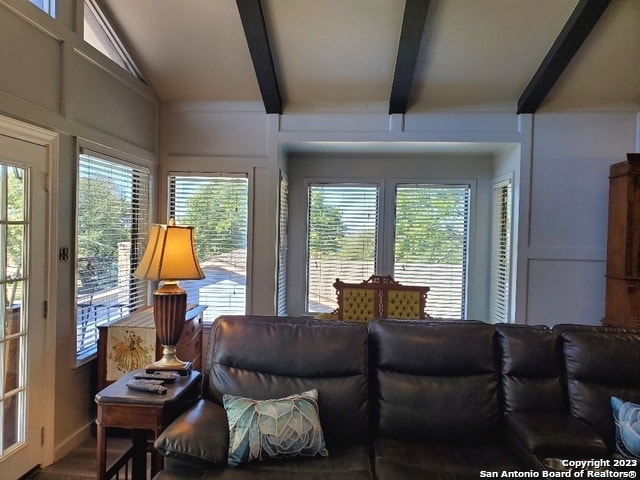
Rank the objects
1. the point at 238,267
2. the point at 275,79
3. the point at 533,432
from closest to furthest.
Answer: the point at 533,432 < the point at 275,79 < the point at 238,267

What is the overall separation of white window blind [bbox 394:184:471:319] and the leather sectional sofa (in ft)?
8.29

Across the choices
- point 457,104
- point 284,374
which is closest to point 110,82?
point 284,374

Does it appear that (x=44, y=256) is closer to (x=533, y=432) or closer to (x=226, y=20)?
(x=226, y=20)

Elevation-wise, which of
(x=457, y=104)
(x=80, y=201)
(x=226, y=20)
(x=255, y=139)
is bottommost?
(x=80, y=201)

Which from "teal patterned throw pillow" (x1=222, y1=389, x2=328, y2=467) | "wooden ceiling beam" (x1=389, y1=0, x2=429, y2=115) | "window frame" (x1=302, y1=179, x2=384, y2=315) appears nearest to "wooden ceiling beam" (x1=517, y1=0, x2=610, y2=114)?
"wooden ceiling beam" (x1=389, y1=0, x2=429, y2=115)

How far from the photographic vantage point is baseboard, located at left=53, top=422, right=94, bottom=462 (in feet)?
9.13

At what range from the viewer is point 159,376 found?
225cm

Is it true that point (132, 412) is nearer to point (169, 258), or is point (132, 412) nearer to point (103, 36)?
point (169, 258)

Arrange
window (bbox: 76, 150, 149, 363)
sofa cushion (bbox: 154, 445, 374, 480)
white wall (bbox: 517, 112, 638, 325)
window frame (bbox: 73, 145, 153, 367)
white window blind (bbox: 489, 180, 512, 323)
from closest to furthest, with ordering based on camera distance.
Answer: sofa cushion (bbox: 154, 445, 374, 480) → window frame (bbox: 73, 145, 153, 367) → window (bbox: 76, 150, 149, 363) → white wall (bbox: 517, 112, 638, 325) → white window blind (bbox: 489, 180, 512, 323)

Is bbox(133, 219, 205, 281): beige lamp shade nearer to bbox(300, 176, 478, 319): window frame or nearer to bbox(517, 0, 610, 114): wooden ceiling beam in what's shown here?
bbox(300, 176, 478, 319): window frame

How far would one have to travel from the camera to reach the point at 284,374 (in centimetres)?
220

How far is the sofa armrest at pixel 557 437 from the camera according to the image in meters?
1.83

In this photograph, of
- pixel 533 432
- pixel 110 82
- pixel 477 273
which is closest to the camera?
pixel 533 432

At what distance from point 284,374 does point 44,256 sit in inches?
69.3
